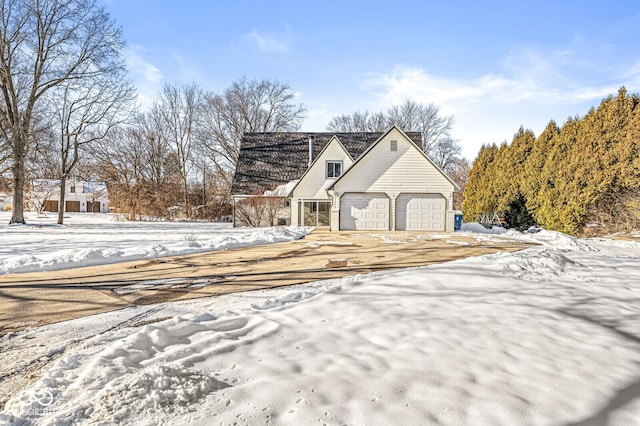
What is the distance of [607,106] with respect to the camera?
525 inches

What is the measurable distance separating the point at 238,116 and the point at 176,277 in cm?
3310

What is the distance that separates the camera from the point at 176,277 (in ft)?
20.0

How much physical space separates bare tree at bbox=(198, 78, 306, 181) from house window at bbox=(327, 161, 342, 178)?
16.5 metres

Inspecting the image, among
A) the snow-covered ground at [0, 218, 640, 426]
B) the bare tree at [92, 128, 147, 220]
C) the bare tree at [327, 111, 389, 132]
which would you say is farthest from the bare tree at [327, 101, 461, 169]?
the snow-covered ground at [0, 218, 640, 426]

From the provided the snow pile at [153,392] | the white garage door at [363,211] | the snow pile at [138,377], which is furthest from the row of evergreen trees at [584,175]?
the snow pile at [153,392]

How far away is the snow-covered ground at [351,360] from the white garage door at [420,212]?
42.2 ft

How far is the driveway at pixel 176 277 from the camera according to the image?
14.4ft

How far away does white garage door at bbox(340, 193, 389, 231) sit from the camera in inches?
688

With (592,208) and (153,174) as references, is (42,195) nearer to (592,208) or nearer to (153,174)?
(153,174)

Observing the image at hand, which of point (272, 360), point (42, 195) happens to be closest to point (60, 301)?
point (272, 360)

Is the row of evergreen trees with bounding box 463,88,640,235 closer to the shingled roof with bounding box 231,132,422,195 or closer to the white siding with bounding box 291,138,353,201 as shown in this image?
the shingled roof with bounding box 231,132,422,195

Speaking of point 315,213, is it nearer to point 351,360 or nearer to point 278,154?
point 278,154

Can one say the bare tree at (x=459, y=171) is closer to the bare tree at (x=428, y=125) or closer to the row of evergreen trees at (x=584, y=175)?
the bare tree at (x=428, y=125)

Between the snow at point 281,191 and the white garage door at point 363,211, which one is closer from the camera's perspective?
the white garage door at point 363,211
